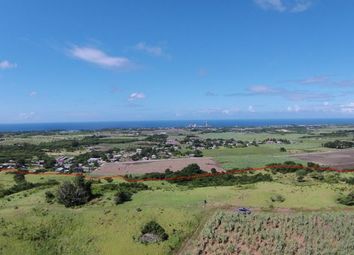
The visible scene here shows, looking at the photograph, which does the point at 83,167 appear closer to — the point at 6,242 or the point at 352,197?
the point at 6,242

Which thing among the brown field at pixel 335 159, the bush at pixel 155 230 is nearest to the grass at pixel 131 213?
the bush at pixel 155 230

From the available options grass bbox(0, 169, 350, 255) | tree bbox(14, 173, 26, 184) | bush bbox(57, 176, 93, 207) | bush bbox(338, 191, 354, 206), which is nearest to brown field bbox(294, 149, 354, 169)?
grass bbox(0, 169, 350, 255)

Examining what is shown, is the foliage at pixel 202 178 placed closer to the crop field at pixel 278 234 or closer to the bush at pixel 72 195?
the bush at pixel 72 195

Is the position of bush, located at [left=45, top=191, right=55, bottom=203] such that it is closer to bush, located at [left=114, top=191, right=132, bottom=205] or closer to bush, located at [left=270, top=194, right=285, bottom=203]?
bush, located at [left=114, top=191, right=132, bottom=205]

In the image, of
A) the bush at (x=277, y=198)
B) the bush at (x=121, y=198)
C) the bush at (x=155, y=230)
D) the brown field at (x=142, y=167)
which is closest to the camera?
the bush at (x=155, y=230)

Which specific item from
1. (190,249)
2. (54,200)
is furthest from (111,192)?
(190,249)

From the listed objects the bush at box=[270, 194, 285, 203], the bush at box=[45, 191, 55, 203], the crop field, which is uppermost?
the bush at box=[270, 194, 285, 203]
